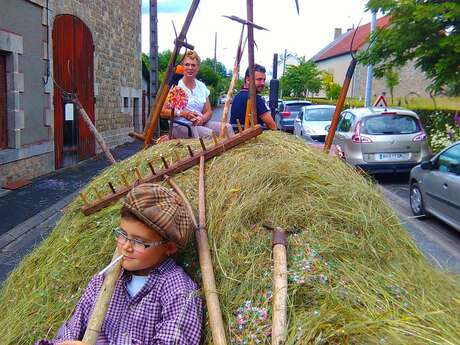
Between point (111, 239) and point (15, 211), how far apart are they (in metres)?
6.17

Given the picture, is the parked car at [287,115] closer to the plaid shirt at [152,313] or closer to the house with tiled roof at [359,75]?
the house with tiled roof at [359,75]

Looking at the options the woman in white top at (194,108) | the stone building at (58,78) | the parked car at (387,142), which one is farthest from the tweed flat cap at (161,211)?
the parked car at (387,142)

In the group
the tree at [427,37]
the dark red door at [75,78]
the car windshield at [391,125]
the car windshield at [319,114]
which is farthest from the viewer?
the car windshield at [319,114]

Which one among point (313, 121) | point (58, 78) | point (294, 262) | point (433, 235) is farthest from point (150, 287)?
point (313, 121)

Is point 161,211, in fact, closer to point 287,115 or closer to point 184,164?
point 184,164

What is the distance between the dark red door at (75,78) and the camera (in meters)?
11.8

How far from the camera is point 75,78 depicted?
12609 millimetres

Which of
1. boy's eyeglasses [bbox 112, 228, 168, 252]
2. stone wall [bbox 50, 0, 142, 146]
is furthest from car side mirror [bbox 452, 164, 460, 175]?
stone wall [bbox 50, 0, 142, 146]

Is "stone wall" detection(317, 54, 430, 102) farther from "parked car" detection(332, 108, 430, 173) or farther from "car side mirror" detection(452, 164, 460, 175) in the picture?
"car side mirror" detection(452, 164, 460, 175)

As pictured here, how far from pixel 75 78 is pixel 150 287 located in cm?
1145

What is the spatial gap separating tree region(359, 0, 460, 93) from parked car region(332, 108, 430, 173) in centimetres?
122

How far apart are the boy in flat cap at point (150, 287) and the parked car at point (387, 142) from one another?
9666mm

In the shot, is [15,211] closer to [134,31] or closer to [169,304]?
[169,304]

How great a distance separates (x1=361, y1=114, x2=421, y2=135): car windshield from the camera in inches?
456
